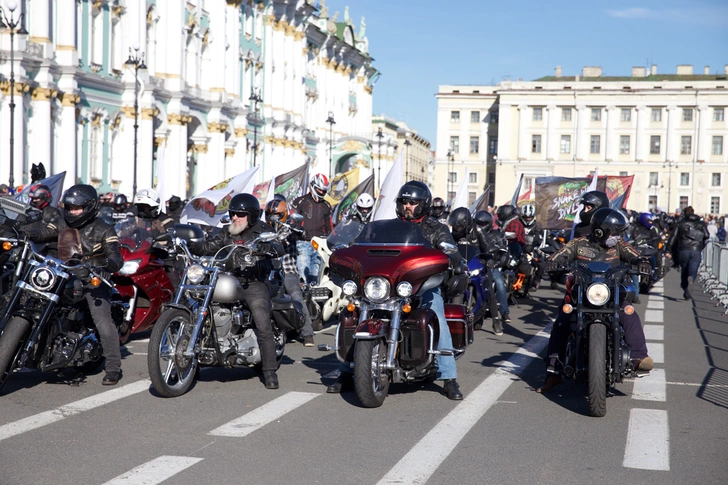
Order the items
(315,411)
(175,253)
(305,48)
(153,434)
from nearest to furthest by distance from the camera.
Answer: (153,434) → (315,411) → (175,253) → (305,48)

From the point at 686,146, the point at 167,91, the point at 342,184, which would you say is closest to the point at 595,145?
the point at 686,146

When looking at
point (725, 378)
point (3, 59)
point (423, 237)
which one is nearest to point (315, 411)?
point (423, 237)

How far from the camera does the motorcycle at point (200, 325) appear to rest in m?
7.96

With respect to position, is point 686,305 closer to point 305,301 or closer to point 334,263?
point 305,301

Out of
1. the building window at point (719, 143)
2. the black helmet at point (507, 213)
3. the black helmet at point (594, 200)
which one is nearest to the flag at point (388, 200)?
the black helmet at point (594, 200)

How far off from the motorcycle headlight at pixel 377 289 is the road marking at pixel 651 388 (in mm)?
2589

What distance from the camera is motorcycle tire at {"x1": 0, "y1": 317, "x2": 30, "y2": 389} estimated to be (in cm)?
759

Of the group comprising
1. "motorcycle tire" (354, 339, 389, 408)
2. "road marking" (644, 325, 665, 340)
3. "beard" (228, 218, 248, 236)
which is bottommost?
"road marking" (644, 325, 665, 340)

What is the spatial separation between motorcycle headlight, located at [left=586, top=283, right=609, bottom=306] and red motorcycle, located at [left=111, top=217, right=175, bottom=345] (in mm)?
4274

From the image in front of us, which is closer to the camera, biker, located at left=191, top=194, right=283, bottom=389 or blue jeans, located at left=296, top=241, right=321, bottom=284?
biker, located at left=191, top=194, right=283, bottom=389

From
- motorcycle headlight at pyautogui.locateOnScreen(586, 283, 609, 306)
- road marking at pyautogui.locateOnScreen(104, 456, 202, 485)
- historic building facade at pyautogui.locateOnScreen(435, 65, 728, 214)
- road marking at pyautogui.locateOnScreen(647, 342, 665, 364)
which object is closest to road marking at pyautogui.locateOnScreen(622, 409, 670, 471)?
motorcycle headlight at pyautogui.locateOnScreen(586, 283, 609, 306)

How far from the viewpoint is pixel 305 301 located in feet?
42.2

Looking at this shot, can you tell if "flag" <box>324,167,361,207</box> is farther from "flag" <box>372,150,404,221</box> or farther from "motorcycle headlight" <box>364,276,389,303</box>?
"motorcycle headlight" <box>364,276,389,303</box>

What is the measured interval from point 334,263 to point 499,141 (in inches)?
4551
